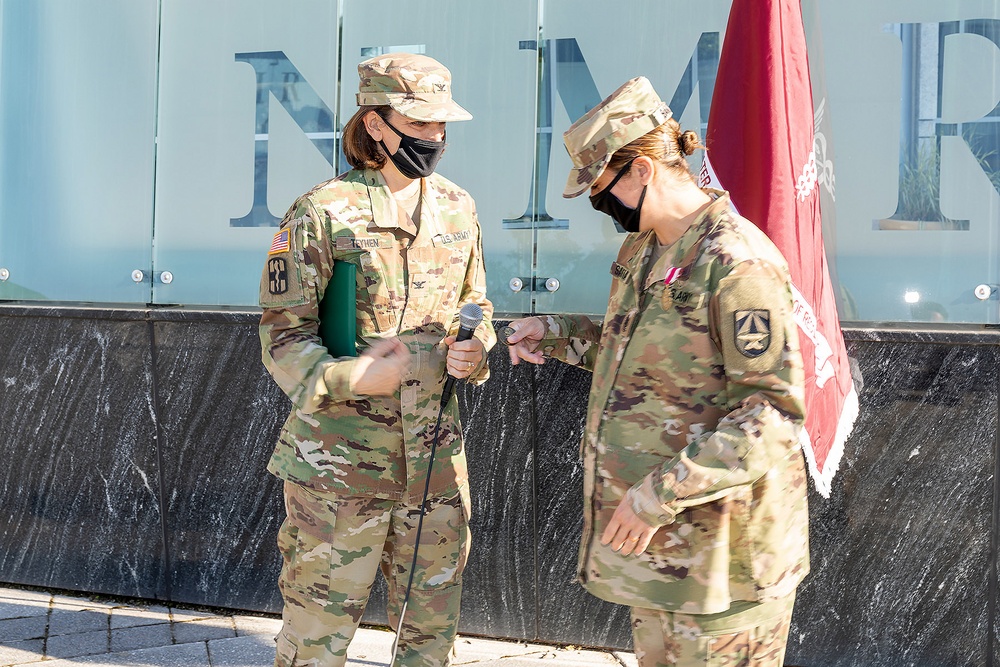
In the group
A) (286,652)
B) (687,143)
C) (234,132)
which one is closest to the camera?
(687,143)

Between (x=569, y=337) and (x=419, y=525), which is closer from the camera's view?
(x=569, y=337)

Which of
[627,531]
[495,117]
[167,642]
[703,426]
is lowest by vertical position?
[167,642]

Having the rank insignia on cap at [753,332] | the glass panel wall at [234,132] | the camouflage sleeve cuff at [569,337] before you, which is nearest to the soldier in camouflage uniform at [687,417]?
the rank insignia on cap at [753,332]

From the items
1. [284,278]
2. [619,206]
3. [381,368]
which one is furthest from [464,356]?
[619,206]

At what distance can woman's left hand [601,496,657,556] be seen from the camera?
1.86 meters

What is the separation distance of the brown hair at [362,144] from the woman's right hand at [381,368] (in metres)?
0.47

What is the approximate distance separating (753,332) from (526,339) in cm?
70

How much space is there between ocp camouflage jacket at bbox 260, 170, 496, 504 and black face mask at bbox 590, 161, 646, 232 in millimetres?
588

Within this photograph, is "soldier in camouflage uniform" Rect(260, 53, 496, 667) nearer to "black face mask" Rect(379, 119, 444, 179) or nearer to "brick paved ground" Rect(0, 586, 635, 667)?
"black face mask" Rect(379, 119, 444, 179)

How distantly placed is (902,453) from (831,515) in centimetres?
31

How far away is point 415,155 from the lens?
2.54m

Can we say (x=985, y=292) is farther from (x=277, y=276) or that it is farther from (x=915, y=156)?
(x=277, y=276)

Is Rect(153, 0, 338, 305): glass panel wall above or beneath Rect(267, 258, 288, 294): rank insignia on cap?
above

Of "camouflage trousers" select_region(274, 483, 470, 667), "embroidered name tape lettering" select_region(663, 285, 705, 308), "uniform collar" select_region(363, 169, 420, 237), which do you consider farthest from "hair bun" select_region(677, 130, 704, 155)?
"camouflage trousers" select_region(274, 483, 470, 667)
